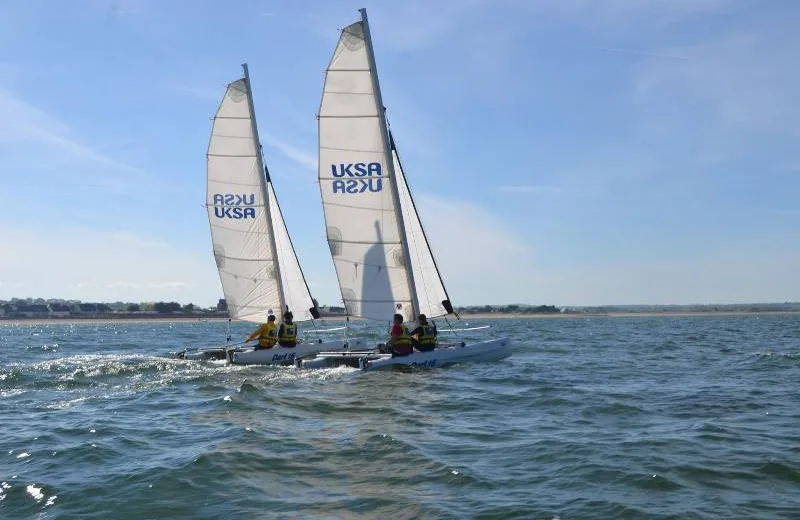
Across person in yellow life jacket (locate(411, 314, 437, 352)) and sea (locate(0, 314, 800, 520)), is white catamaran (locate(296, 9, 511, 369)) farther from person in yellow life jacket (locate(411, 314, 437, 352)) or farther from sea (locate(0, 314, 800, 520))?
sea (locate(0, 314, 800, 520))

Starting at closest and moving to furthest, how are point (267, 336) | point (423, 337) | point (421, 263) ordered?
point (423, 337) → point (421, 263) → point (267, 336)

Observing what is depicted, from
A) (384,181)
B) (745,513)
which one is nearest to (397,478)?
(745,513)

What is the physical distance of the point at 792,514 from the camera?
26.7ft

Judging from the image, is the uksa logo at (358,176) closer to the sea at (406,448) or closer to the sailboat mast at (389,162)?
the sailboat mast at (389,162)

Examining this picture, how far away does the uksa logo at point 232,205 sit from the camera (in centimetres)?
2831

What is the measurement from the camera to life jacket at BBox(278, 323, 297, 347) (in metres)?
25.5

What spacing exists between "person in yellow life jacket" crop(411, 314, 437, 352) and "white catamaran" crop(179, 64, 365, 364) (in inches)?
265

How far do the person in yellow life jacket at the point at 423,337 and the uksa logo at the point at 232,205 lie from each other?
9271mm

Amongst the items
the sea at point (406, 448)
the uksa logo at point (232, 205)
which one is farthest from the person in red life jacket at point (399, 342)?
the uksa logo at point (232, 205)

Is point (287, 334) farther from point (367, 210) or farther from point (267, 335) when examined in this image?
point (367, 210)

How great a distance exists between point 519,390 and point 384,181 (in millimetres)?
8713

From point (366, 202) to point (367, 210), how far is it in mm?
251

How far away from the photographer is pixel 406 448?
37.8 feet

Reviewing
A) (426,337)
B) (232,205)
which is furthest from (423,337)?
(232,205)
